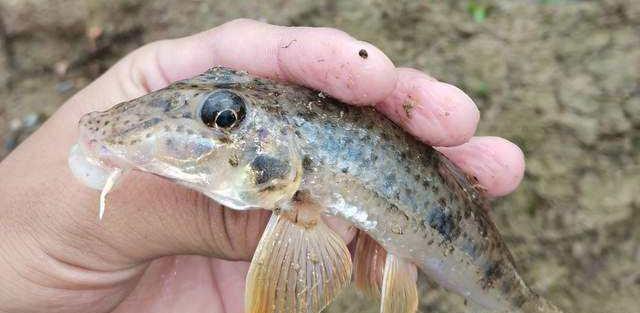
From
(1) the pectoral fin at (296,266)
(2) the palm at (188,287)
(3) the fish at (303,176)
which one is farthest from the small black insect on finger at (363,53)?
(2) the palm at (188,287)

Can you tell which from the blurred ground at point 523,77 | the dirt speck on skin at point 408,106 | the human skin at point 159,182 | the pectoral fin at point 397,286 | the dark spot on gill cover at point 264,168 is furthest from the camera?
the blurred ground at point 523,77

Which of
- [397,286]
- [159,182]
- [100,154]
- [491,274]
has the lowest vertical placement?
[491,274]

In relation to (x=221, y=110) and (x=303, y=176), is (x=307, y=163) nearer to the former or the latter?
(x=303, y=176)

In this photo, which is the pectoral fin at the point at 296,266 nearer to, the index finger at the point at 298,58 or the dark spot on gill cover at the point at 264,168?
the dark spot on gill cover at the point at 264,168

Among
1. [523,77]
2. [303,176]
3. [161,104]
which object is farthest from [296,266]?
[523,77]

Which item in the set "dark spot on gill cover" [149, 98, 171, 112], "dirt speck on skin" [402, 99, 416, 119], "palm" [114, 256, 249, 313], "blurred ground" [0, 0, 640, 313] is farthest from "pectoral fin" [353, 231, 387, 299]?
"blurred ground" [0, 0, 640, 313]

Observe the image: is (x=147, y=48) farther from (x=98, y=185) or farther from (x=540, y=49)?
(x=540, y=49)
